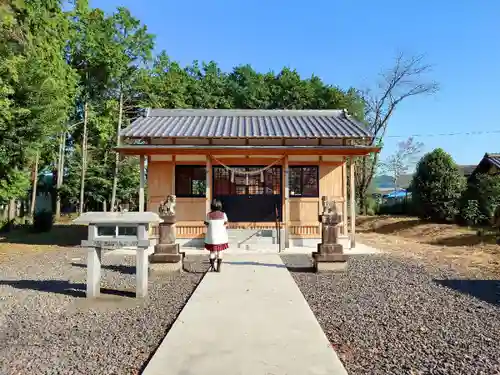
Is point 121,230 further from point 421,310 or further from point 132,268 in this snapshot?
point 421,310

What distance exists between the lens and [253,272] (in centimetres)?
717

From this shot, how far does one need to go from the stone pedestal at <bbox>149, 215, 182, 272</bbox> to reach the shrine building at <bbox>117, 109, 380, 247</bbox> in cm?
325

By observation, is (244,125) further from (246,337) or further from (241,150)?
(246,337)

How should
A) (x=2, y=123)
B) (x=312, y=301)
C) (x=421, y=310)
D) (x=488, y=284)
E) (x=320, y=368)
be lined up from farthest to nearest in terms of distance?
1. (x=2, y=123)
2. (x=488, y=284)
3. (x=312, y=301)
4. (x=421, y=310)
5. (x=320, y=368)

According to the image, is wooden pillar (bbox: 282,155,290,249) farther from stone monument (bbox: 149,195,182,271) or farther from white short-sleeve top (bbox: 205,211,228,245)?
stone monument (bbox: 149,195,182,271)

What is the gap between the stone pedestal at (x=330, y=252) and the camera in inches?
281

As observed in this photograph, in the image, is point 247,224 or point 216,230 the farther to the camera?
point 247,224

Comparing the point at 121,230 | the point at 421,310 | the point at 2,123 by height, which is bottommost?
the point at 421,310

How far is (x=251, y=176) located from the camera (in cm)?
1139

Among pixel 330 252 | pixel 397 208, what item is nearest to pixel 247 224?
pixel 330 252

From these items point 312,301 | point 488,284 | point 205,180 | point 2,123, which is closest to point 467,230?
point 488,284

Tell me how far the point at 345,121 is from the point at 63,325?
11156 mm

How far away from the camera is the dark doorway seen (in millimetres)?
11305

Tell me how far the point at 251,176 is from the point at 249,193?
57 centimetres
